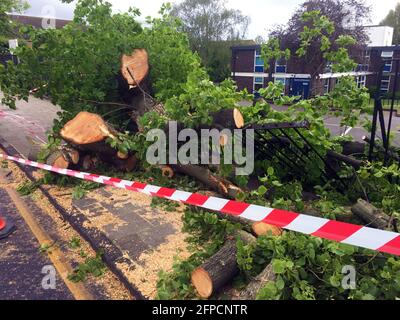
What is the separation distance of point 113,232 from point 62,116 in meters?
3.26

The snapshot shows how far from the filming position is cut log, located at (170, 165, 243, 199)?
434cm

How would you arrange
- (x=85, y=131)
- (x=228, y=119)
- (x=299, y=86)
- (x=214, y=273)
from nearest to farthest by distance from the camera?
1. (x=214, y=273)
2. (x=228, y=119)
3. (x=85, y=131)
4. (x=299, y=86)

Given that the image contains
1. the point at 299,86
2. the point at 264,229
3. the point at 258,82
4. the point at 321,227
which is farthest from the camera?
the point at 258,82

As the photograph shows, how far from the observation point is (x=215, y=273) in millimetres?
2918

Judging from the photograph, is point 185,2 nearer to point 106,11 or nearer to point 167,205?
point 106,11

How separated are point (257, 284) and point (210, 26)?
3530 cm

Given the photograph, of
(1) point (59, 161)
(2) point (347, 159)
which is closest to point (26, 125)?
(1) point (59, 161)

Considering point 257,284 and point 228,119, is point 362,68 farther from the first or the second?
point 257,284

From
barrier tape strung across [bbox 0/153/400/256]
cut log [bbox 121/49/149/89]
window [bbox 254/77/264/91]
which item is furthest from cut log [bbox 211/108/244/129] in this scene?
window [bbox 254/77/264/91]

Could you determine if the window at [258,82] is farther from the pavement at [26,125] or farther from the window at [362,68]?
the pavement at [26,125]

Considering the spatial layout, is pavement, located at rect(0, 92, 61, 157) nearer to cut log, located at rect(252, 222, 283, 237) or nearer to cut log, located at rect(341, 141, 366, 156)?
cut log, located at rect(252, 222, 283, 237)

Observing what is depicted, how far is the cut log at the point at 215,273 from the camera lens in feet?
9.47

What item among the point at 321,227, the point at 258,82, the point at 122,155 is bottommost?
the point at 122,155

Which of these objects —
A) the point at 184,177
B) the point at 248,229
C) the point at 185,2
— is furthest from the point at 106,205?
the point at 185,2
